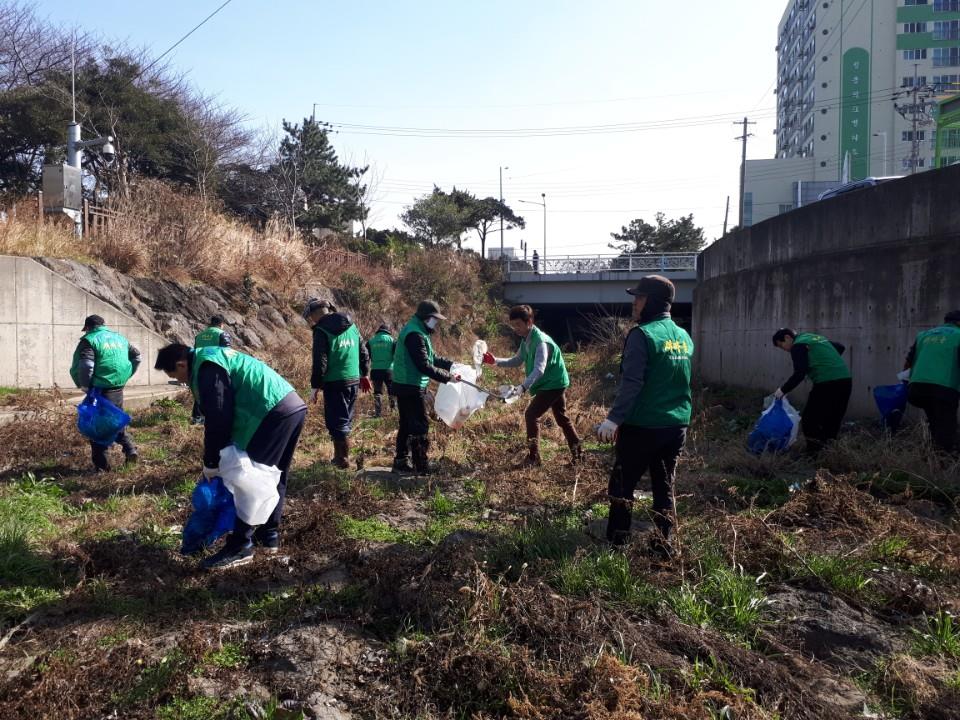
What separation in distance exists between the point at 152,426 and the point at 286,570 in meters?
5.80

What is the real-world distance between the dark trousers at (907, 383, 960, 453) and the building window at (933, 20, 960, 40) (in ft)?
216

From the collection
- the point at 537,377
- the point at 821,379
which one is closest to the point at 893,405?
the point at 821,379

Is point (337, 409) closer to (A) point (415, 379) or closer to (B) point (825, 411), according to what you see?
(A) point (415, 379)

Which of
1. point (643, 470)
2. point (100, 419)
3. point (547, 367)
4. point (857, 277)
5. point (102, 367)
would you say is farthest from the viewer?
point (857, 277)

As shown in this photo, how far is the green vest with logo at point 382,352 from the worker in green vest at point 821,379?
5815 millimetres

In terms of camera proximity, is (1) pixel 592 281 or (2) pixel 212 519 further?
(1) pixel 592 281

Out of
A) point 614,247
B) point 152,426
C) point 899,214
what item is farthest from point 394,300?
point 614,247

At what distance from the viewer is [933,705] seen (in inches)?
105

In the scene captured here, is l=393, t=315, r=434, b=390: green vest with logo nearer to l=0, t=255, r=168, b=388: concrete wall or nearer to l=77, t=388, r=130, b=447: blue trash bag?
l=77, t=388, r=130, b=447: blue trash bag

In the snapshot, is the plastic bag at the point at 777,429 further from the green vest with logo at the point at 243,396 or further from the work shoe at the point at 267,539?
the green vest with logo at the point at 243,396

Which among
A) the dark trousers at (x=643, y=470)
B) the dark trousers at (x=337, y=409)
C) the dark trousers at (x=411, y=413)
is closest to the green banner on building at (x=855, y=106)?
the dark trousers at (x=411, y=413)

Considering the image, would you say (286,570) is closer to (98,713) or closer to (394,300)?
(98,713)

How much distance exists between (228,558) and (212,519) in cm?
25

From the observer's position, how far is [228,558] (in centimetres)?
394
